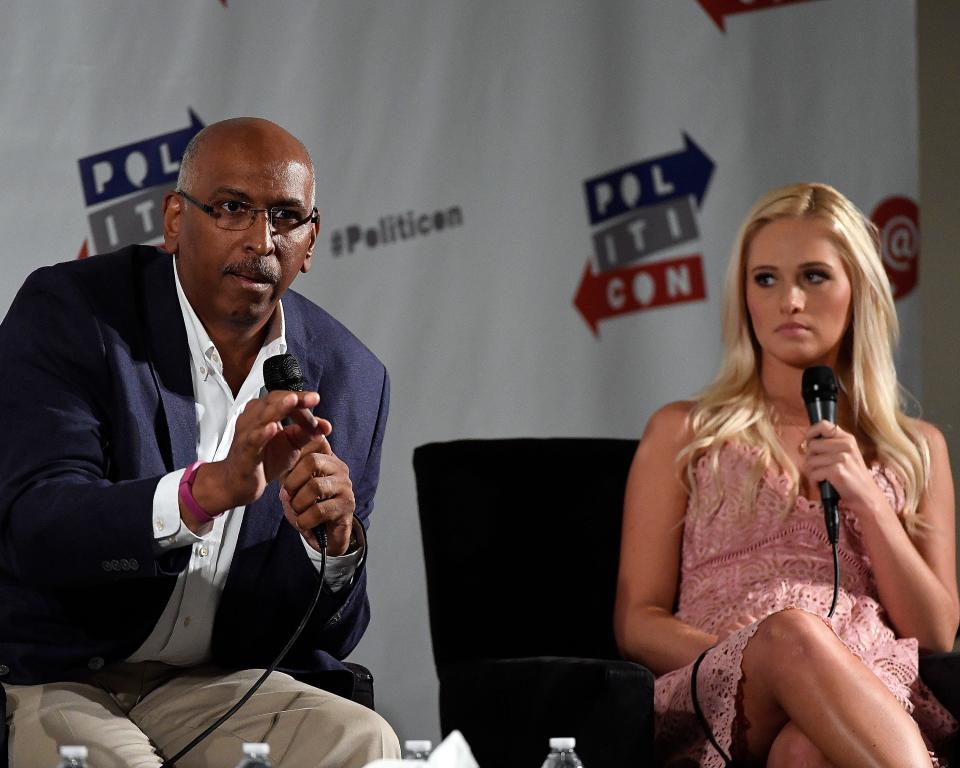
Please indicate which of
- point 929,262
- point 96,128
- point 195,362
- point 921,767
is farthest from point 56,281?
point 929,262

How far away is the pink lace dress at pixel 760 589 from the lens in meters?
2.55

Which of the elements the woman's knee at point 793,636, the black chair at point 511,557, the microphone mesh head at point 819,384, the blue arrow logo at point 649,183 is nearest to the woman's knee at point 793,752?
the woman's knee at point 793,636

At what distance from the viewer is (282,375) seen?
6.66 feet

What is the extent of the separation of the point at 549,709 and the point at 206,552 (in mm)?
667

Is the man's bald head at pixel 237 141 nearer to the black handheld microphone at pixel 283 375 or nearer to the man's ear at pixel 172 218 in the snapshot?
the man's ear at pixel 172 218

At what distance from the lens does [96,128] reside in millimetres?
3314

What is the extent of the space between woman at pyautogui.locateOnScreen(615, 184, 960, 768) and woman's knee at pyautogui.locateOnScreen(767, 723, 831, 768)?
0.03m

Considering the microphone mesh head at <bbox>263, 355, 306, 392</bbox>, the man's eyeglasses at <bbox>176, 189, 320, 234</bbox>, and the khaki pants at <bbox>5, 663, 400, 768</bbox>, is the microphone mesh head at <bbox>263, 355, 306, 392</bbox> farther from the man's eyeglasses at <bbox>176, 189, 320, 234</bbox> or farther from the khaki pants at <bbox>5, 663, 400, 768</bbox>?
the khaki pants at <bbox>5, 663, 400, 768</bbox>

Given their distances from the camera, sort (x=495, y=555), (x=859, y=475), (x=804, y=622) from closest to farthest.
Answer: (x=804, y=622), (x=859, y=475), (x=495, y=555)

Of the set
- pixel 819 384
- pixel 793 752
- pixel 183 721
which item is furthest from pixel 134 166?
pixel 793 752

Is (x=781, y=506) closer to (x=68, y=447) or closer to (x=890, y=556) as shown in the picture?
(x=890, y=556)

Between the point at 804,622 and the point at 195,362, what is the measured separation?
117cm

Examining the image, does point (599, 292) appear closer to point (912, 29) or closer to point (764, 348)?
point (764, 348)

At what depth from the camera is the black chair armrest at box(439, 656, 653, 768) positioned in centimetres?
230
